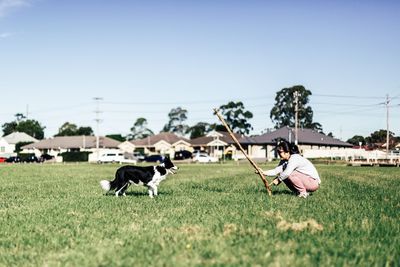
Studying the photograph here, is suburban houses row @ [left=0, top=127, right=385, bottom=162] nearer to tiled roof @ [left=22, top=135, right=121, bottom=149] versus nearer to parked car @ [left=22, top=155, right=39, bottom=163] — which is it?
tiled roof @ [left=22, top=135, right=121, bottom=149]

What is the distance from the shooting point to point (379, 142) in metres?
144

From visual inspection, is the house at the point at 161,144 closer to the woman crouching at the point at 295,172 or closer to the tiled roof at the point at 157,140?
the tiled roof at the point at 157,140

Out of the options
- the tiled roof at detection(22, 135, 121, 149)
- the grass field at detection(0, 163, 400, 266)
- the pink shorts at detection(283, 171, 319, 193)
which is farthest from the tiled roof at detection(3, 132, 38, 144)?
the grass field at detection(0, 163, 400, 266)

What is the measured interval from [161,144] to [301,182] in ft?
345

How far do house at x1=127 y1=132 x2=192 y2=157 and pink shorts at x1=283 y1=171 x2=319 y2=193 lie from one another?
335ft

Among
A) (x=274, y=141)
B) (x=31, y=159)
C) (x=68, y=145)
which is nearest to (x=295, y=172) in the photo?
(x=31, y=159)

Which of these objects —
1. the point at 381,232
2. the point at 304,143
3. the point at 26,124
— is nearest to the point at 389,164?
the point at 304,143

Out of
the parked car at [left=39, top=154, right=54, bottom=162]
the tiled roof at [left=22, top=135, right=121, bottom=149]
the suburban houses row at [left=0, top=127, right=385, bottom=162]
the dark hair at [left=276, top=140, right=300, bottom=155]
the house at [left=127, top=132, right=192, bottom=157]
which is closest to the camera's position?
the dark hair at [left=276, top=140, right=300, bottom=155]

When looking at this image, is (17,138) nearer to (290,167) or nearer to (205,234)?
(290,167)

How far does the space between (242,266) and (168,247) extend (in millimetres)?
1394

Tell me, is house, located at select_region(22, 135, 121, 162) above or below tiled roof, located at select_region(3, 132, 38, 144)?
below

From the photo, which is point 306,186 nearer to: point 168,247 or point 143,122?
point 168,247

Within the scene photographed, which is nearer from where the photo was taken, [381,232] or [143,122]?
[381,232]

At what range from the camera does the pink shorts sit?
12367 millimetres
